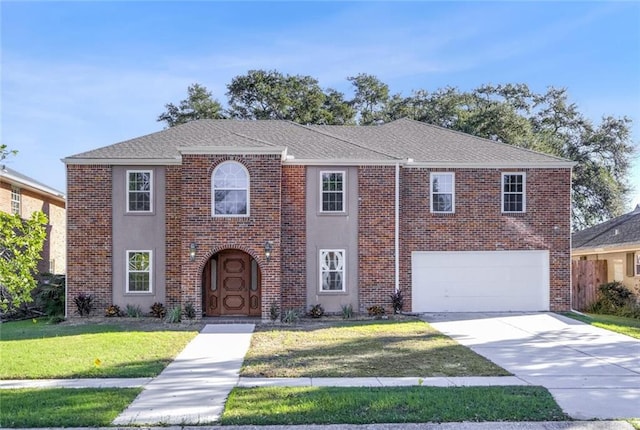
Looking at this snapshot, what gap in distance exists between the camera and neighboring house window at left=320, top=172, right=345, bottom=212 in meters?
17.0

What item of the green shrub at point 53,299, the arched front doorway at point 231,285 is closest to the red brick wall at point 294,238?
the arched front doorway at point 231,285

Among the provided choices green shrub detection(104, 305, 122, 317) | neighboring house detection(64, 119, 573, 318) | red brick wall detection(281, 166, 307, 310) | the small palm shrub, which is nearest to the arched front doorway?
neighboring house detection(64, 119, 573, 318)

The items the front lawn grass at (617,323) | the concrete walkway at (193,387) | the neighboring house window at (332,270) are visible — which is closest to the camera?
the concrete walkway at (193,387)

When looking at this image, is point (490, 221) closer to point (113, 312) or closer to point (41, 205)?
point (113, 312)

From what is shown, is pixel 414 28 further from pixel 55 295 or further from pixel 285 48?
pixel 55 295

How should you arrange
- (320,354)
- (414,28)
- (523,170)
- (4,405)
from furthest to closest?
(523,170)
(414,28)
(320,354)
(4,405)

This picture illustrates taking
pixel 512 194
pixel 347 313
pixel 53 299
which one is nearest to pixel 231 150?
pixel 347 313

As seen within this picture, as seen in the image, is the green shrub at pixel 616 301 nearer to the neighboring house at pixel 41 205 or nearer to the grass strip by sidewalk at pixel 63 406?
the grass strip by sidewalk at pixel 63 406

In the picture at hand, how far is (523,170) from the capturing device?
17766 millimetres

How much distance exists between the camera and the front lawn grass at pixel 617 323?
46.0 ft

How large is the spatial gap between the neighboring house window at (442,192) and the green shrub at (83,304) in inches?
438

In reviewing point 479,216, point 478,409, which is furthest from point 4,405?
point 479,216

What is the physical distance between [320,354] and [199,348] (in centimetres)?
276

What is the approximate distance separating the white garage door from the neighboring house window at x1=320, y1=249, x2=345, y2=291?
2372 mm
